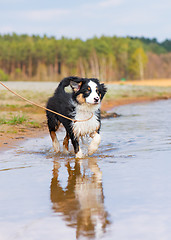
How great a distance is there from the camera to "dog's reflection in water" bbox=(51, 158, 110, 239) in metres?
3.96

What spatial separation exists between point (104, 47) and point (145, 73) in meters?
15.4

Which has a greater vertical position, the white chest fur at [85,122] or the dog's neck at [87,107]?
the dog's neck at [87,107]

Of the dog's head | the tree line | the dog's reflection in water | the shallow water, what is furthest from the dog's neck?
the tree line

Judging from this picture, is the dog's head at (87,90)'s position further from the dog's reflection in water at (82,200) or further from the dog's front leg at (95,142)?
the dog's reflection in water at (82,200)

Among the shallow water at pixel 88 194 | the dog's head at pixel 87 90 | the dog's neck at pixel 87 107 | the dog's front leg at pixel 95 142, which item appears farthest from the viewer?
the dog's front leg at pixel 95 142

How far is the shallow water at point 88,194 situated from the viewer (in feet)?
12.7

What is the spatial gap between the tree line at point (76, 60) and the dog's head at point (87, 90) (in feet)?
278

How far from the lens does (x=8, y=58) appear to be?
105875 mm

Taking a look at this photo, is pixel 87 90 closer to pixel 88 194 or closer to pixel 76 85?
pixel 76 85

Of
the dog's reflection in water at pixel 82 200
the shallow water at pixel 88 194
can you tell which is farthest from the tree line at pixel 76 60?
the dog's reflection in water at pixel 82 200

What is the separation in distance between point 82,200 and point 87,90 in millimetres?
2735

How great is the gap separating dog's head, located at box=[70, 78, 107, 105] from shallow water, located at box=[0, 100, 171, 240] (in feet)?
3.73

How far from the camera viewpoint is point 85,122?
25.2ft

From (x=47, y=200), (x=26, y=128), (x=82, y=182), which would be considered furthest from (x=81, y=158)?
(x=26, y=128)
